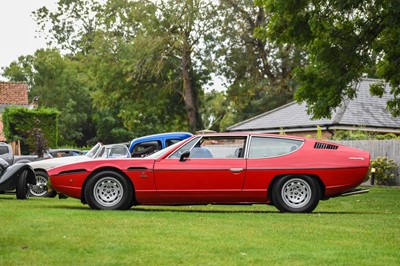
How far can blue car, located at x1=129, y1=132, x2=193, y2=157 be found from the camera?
22.0 metres

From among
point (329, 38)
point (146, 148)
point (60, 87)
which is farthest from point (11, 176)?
point (60, 87)

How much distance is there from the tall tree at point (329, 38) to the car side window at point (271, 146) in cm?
983

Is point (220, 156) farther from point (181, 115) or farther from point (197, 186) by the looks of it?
point (181, 115)

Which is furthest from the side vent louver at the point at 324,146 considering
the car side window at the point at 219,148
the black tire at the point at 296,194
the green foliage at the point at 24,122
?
the green foliage at the point at 24,122

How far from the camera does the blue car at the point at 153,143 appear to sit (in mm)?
22000

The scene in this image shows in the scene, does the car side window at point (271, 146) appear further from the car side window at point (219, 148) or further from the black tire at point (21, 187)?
the black tire at point (21, 187)

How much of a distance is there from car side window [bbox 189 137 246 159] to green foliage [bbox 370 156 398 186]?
18143 mm

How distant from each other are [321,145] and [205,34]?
149ft

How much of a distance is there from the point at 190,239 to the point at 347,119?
32.2 m

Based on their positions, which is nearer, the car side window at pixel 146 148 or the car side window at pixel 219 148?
Result: the car side window at pixel 219 148

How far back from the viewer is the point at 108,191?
15016 millimetres

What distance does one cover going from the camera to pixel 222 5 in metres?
58.4

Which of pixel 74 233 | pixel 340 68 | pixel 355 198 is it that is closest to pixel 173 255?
pixel 74 233

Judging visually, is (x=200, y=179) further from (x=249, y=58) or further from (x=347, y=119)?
(x=249, y=58)
